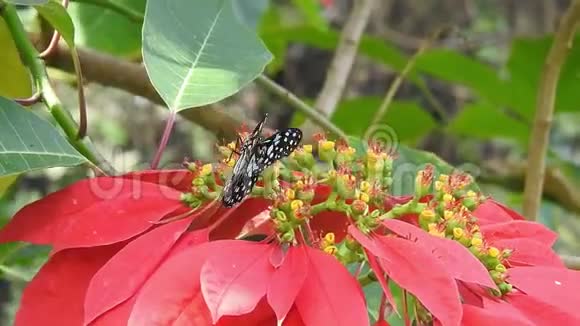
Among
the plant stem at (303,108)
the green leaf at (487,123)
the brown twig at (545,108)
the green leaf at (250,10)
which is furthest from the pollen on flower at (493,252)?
the green leaf at (487,123)

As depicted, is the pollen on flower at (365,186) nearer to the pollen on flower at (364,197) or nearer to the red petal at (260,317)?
the pollen on flower at (364,197)

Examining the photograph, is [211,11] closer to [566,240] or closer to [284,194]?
[284,194]

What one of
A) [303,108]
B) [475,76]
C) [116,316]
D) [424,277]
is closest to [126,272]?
[116,316]

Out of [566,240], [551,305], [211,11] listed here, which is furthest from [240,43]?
[566,240]

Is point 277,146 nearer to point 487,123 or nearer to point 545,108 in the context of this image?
point 545,108

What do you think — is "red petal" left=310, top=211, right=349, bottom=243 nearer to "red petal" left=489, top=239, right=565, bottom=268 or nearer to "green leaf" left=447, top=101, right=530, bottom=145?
"red petal" left=489, top=239, right=565, bottom=268
